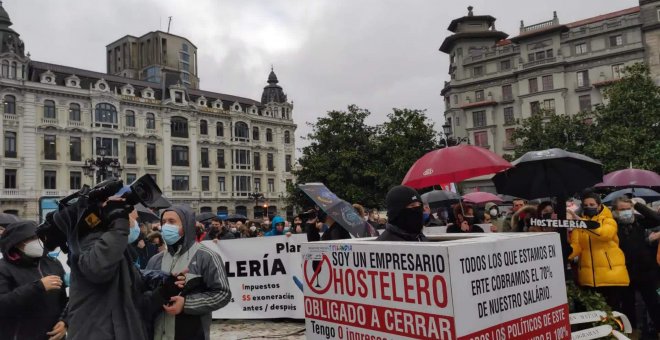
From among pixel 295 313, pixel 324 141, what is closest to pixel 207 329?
pixel 295 313

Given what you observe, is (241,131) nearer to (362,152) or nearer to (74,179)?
(74,179)

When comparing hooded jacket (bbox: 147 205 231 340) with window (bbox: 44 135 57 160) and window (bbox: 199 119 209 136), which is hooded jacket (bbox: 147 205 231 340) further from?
window (bbox: 199 119 209 136)

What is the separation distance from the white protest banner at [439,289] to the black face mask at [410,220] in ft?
1.03

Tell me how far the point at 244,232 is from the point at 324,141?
2166 centimetres

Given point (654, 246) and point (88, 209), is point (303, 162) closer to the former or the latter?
point (654, 246)

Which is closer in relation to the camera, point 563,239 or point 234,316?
point 563,239

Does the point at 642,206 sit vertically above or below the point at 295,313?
above

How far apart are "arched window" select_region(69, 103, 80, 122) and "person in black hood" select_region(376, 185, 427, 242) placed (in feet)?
167

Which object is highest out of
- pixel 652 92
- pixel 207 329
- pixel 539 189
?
pixel 652 92

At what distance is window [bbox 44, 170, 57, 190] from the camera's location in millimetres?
46250

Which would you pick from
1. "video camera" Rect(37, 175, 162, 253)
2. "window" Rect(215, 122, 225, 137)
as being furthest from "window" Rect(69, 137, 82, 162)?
"video camera" Rect(37, 175, 162, 253)

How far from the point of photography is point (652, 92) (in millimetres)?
30562

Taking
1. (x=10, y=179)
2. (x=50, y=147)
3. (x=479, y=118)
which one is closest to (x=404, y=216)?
(x=10, y=179)

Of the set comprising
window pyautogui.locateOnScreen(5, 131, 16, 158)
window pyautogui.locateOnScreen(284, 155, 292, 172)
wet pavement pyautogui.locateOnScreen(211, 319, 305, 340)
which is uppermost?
window pyautogui.locateOnScreen(5, 131, 16, 158)
